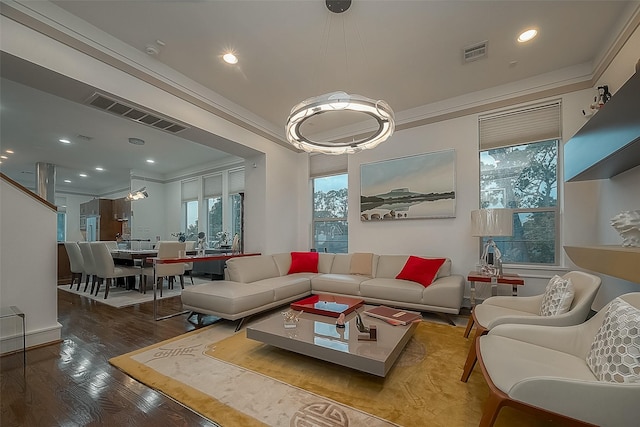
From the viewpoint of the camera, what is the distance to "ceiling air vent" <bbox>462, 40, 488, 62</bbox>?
2.94 m

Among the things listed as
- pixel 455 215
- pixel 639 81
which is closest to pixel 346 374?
pixel 639 81

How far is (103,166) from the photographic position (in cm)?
755

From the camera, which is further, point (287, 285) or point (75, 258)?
point (75, 258)

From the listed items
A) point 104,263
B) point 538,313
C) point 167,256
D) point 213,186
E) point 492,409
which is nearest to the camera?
point 492,409

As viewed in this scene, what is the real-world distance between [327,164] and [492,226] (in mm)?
3239

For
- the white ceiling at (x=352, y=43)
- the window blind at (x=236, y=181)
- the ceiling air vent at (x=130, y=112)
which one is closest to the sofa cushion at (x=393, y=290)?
the white ceiling at (x=352, y=43)

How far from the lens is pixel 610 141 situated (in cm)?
199

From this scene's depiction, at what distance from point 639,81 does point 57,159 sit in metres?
10.1

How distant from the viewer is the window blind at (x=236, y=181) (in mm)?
7172

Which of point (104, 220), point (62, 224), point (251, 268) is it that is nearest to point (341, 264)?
point (251, 268)

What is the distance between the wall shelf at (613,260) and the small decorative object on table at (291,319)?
2.47 metres

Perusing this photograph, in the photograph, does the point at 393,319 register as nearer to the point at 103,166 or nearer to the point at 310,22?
the point at 310,22

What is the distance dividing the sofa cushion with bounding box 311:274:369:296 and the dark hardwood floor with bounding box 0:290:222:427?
6.14 ft

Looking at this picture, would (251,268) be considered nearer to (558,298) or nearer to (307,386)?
(307,386)
